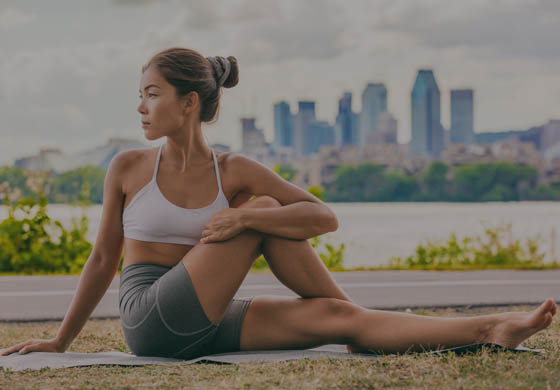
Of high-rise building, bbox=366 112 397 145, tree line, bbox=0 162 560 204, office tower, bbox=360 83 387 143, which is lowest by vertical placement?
tree line, bbox=0 162 560 204

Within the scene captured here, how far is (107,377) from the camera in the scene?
247 centimetres

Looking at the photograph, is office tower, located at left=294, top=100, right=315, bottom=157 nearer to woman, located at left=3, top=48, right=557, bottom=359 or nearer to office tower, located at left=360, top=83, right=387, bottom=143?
office tower, located at left=360, top=83, right=387, bottom=143

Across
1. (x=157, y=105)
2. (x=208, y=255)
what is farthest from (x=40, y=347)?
(x=157, y=105)

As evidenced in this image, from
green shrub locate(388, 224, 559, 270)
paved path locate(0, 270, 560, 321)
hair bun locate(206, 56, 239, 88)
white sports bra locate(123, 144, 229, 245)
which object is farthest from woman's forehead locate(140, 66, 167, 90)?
green shrub locate(388, 224, 559, 270)

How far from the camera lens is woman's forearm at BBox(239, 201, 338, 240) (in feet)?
8.64

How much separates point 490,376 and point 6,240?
653 cm

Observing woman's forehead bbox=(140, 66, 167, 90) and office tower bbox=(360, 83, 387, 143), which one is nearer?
woman's forehead bbox=(140, 66, 167, 90)

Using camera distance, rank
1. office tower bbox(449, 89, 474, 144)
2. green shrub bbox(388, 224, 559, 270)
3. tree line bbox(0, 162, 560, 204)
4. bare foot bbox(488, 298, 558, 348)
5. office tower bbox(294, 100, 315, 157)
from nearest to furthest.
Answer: bare foot bbox(488, 298, 558, 348)
green shrub bbox(388, 224, 559, 270)
tree line bbox(0, 162, 560, 204)
office tower bbox(294, 100, 315, 157)
office tower bbox(449, 89, 474, 144)

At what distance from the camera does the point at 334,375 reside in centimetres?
235

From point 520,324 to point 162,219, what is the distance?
1367mm

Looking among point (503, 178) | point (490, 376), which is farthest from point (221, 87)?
point (503, 178)

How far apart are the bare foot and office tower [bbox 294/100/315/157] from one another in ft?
427

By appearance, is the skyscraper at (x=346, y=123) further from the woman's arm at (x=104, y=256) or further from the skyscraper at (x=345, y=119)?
the woman's arm at (x=104, y=256)

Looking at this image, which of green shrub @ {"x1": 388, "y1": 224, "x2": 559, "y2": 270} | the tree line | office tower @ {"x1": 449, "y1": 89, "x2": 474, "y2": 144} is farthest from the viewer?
office tower @ {"x1": 449, "y1": 89, "x2": 474, "y2": 144}
